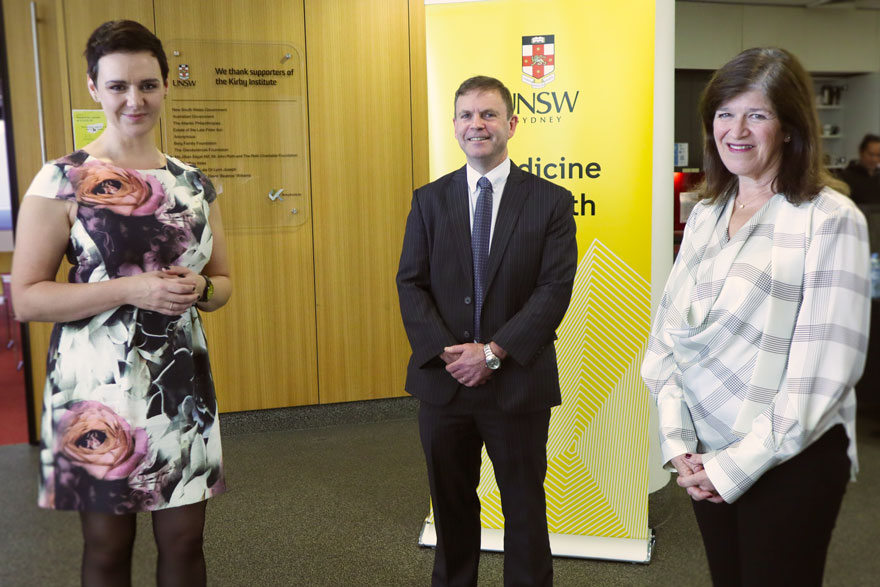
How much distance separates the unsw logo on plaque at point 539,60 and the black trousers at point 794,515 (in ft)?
6.10

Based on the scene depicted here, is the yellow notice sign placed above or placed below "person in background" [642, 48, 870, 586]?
above

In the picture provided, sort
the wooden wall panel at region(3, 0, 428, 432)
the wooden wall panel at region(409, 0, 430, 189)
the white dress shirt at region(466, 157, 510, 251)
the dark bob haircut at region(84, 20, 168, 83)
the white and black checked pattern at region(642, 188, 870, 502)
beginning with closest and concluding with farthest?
the white and black checked pattern at region(642, 188, 870, 502)
the dark bob haircut at region(84, 20, 168, 83)
the white dress shirt at region(466, 157, 510, 251)
the wooden wall panel at region(3, 0, 428, 432)
the wooden wall panel at region(409, 0, 430, 189)

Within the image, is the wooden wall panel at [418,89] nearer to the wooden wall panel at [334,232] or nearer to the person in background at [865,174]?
the wooden wall panel at [334,232]

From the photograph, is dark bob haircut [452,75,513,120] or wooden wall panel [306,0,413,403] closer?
dark bob haircut [452,75,513,120]

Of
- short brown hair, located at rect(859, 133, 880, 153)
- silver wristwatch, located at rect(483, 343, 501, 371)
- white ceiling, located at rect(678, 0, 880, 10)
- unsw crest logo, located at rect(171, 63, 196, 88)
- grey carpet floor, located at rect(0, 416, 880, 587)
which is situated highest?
unsw crest logo, located at rect(171, 63, 196, 88)

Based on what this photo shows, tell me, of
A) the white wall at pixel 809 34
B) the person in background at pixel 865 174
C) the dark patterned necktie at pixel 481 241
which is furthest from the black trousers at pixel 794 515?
the dark patterned necktie at pixel 481 241

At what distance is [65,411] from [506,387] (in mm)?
1188

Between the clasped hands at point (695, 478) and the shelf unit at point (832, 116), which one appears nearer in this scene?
the shelf unit at point (832, 116)

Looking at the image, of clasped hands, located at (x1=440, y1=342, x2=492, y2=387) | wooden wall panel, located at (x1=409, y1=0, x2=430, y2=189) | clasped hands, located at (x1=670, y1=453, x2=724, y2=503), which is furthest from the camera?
wooden wall panel, located at (x1=409, y1=0, x2=430, y2=189)

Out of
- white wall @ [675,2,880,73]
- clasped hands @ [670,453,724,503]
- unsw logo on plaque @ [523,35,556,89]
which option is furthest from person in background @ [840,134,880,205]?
unsw logo on plaque @ [523,35,556,89]

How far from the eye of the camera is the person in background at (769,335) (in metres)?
1.25

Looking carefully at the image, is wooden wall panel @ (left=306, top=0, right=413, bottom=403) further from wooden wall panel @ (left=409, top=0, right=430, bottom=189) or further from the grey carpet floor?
the grey carpet floor

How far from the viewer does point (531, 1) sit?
2783 mm

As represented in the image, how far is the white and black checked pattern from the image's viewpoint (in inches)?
48.8
